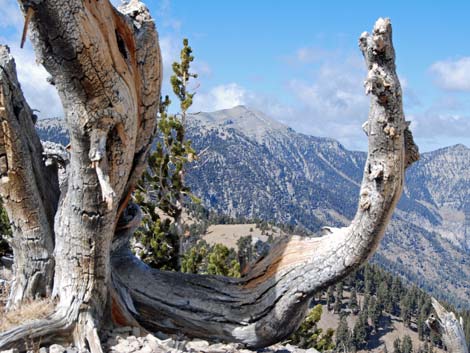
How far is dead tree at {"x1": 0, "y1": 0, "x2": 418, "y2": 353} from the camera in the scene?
21.9ft

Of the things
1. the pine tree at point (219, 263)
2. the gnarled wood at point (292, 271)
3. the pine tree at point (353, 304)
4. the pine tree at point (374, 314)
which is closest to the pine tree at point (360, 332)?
the pine tree at point (374, 314)

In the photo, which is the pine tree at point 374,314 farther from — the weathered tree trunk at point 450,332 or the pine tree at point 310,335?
the weathered tree trunk at point 450,332

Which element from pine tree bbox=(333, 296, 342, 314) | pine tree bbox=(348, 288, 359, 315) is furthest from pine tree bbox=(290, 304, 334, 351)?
pine tree bbox=(348, 288, 359, 315)

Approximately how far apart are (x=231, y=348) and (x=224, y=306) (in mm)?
758

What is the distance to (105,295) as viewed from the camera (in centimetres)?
819

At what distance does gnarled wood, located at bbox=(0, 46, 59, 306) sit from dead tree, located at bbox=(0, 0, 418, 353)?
0.06 feet

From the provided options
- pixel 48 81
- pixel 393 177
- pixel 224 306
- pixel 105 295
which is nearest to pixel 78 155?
pixel 48 81

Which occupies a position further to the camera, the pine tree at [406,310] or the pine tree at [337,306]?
the pine tree at [406,310]

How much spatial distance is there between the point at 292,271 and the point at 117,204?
3.05 metres

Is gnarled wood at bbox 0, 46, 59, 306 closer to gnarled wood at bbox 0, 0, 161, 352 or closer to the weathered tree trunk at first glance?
gnarled wood at bbox 0, 0, 161, 352

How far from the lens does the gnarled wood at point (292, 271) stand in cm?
648

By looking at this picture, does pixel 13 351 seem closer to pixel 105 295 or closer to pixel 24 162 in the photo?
pixel 105 295

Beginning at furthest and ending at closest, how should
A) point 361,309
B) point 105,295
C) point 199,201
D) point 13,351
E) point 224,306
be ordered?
point 361,309
point 199,201
point 224,306
point 105,295
point 13,351

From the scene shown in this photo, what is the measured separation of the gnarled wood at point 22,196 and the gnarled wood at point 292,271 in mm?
1381
